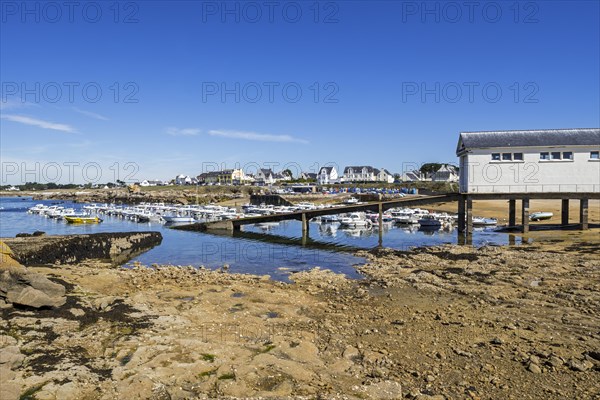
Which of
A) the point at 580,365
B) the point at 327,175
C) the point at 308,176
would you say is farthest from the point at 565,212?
the point at 308,176

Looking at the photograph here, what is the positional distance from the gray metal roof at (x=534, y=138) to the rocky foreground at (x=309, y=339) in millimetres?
17538

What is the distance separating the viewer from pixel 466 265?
24.9 meters

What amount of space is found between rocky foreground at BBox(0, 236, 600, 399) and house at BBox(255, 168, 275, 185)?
15907cm

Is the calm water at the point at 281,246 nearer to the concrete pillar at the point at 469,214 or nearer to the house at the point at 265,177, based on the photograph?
the concrete pillar at the point at 469,214

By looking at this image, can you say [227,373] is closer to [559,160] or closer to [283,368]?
[283,368]

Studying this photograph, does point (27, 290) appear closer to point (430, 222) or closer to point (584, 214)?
point (584, 214)

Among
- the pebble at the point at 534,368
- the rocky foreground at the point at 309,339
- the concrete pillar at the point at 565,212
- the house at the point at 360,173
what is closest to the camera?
the rocky foreground at the point at 309,339

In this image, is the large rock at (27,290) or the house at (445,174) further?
the house at (445,174)

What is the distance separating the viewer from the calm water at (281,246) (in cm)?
2847

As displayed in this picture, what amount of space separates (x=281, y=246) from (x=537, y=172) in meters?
23.4

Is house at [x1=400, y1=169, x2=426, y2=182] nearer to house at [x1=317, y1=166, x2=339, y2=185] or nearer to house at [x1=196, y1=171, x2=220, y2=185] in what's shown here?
house at [x1=317, y1=166, x2=339, y2=185]

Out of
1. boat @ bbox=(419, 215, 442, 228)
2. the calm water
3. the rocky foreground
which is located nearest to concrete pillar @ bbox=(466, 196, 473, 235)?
the calm water

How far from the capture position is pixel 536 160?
35906 millimetres

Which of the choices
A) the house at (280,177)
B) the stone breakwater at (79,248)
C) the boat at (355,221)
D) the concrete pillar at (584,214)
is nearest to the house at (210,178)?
the house at (280,177)
